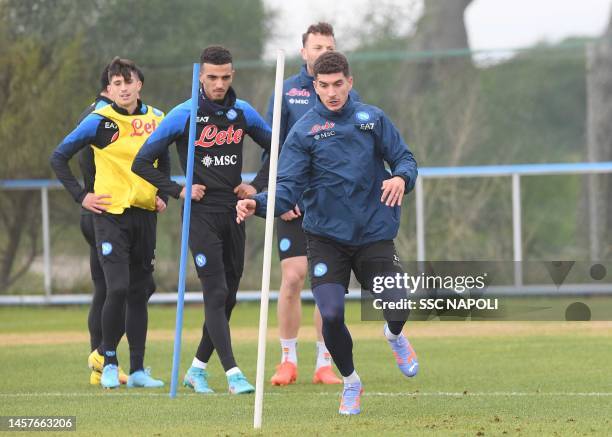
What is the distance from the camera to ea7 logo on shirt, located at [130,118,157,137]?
10.1 meters

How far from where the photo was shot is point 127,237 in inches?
396

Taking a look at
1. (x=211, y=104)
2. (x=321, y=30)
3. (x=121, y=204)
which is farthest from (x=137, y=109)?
(x=321, y=30)

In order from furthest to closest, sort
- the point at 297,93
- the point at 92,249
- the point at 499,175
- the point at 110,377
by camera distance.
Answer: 1. the point at 499,175
2. the point at 92,249
3. the point at 297,93
4. the point at 110,377

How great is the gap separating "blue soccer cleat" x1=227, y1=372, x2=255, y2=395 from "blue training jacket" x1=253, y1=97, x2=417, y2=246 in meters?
1.52

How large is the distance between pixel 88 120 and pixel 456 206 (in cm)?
1016

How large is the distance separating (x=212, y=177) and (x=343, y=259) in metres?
1.69

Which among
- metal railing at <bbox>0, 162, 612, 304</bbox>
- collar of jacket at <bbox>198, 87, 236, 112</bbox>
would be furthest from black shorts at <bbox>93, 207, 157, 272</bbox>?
metal railing at <bbox>0, 162, 612, 304</bbox>

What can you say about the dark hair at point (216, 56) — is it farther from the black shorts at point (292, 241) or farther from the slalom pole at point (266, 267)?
the slalom pole at point (266, 267)

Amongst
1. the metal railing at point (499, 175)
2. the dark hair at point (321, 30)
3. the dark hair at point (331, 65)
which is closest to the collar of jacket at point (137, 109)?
the dark hair at point (321, 30)

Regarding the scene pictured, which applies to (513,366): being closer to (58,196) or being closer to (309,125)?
(309,125)

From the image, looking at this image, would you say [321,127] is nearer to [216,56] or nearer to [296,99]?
[216,56]

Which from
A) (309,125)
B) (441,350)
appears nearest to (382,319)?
(309,125)

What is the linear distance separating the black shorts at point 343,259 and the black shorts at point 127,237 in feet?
7.41

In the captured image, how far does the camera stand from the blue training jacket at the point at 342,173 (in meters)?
8.03
